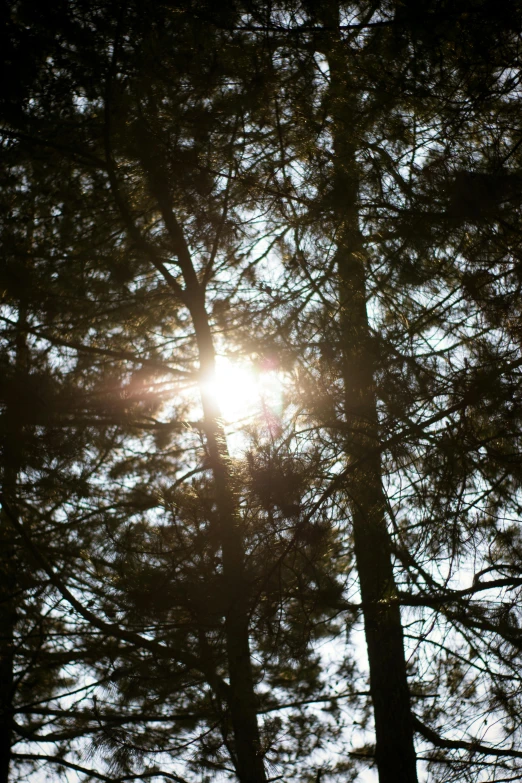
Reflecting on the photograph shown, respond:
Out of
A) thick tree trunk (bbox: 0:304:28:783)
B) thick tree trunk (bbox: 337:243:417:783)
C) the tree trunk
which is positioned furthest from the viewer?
thick tree trunk (bbox: 0:304:28:783)

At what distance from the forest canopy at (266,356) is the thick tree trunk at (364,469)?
0.7 inches

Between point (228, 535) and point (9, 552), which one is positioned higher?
point (9, 552)

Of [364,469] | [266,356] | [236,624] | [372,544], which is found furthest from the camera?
[266,356]

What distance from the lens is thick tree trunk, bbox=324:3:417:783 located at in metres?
3.58

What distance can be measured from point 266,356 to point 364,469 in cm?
162

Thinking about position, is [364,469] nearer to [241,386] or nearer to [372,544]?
[372,544]

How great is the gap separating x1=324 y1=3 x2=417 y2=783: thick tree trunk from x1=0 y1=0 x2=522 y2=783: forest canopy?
0.06 feet

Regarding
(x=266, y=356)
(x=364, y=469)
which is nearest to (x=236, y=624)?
(x=364, y=469)

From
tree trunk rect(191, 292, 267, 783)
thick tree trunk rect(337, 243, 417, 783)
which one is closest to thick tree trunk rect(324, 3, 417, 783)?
thick tree trunk rect(337, 243, 417, 783)

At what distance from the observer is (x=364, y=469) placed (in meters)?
3.57

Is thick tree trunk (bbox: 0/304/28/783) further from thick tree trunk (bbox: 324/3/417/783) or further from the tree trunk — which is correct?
thick tree trunk (bbox: 324/3/417/783)

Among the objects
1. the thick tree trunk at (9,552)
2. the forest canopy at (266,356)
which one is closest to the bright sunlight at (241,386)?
the forest canopy at (266,356)

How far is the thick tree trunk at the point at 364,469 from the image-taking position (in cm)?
358

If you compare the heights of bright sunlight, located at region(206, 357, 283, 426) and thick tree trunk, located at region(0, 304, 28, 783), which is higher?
bright sunlight, located at region(206, 357, 283, 426)
